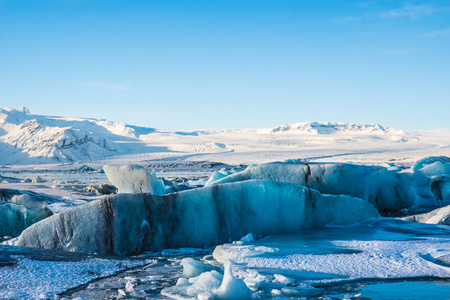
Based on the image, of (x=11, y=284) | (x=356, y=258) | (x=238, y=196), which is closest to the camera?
(x=11, y=284)

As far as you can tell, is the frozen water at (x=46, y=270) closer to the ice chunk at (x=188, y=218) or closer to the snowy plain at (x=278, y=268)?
the snowy plain at (x=278, y=268)

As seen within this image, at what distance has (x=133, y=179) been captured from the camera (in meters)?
7.01

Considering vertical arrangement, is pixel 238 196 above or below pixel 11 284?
above

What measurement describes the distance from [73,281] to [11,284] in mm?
381

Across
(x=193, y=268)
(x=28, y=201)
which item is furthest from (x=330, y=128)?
(x=193, y=268)

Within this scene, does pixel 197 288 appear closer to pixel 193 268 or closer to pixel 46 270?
pixel 193 268

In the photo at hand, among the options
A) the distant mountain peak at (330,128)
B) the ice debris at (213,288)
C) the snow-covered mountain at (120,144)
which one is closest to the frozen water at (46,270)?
the ice debris at (213,288)

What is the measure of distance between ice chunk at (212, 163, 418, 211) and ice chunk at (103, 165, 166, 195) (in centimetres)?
130

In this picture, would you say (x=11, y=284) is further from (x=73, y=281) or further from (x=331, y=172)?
(x=331, y=172)

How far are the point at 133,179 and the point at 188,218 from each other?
279 cm

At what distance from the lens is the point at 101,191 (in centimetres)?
1064

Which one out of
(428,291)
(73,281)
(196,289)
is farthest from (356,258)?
(73,281)

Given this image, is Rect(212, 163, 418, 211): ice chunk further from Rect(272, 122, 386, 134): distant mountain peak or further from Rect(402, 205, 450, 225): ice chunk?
Rect(272, 122, 386, 134): distant mountain peak

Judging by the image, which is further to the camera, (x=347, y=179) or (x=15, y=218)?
(x=347, y=179)
